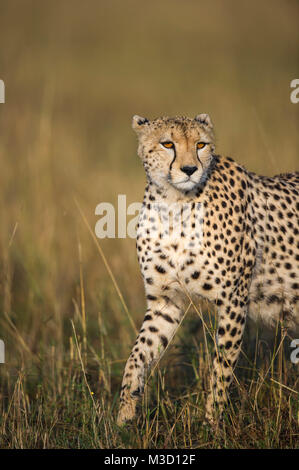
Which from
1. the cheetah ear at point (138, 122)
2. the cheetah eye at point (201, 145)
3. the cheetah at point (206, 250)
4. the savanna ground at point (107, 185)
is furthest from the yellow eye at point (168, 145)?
the savanna ground at point (107, 185)

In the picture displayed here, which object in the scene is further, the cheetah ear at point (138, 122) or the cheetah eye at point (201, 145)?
the cheetah ear at point (138, 122)

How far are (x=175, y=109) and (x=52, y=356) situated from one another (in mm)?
6320

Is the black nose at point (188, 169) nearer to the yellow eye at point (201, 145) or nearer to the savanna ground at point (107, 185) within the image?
the yellow eye at point (201, 145)

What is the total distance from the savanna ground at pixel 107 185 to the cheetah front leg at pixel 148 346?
0.29 ft

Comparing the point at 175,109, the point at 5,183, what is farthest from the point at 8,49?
the point at 175,109

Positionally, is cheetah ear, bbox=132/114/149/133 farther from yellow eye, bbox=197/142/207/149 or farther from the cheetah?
yellow eye, bbox=197/142/207/149

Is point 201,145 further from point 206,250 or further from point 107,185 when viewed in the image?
point 107,185

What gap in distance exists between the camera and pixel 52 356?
372cm

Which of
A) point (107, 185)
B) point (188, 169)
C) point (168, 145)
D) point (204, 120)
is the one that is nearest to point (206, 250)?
point (188, 169)

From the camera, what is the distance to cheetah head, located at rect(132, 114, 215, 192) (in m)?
3.03

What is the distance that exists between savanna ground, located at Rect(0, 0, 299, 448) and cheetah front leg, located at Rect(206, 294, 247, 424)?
0.08 m

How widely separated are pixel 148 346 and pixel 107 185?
12.6 ft

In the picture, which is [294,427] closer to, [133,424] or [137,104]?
[133,424]

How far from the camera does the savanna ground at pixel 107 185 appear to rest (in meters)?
3.11
